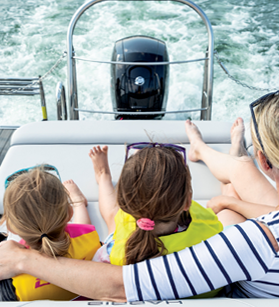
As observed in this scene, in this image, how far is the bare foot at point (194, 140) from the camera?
1543 mm

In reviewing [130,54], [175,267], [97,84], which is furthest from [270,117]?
[97,84]

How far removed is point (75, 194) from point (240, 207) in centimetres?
64

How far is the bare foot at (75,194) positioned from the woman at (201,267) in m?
0.44

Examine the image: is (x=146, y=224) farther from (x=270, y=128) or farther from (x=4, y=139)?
(x=4, y=139)

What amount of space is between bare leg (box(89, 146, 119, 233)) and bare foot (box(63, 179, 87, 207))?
73mm

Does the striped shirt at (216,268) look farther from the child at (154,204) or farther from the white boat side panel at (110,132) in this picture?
the white boat side panel at (110,132)

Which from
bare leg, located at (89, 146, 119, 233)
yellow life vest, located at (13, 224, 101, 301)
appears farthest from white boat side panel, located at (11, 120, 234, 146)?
yellow life vest, located at (13, 224, 101, 301)

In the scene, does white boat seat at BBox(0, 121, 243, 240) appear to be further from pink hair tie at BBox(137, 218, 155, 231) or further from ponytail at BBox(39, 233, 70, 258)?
pink hair tie at BBox(137, 218, 155, 231)

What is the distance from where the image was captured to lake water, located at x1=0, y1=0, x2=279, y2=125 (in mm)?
3572

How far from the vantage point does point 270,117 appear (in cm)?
73

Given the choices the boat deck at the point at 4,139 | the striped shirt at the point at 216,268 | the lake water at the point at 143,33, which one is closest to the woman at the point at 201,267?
the striped shirt at the point at 216,268

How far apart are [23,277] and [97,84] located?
302 centimetres

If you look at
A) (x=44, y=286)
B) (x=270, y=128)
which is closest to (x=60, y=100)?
(x=44, y=286)

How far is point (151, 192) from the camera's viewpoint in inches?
29.0
